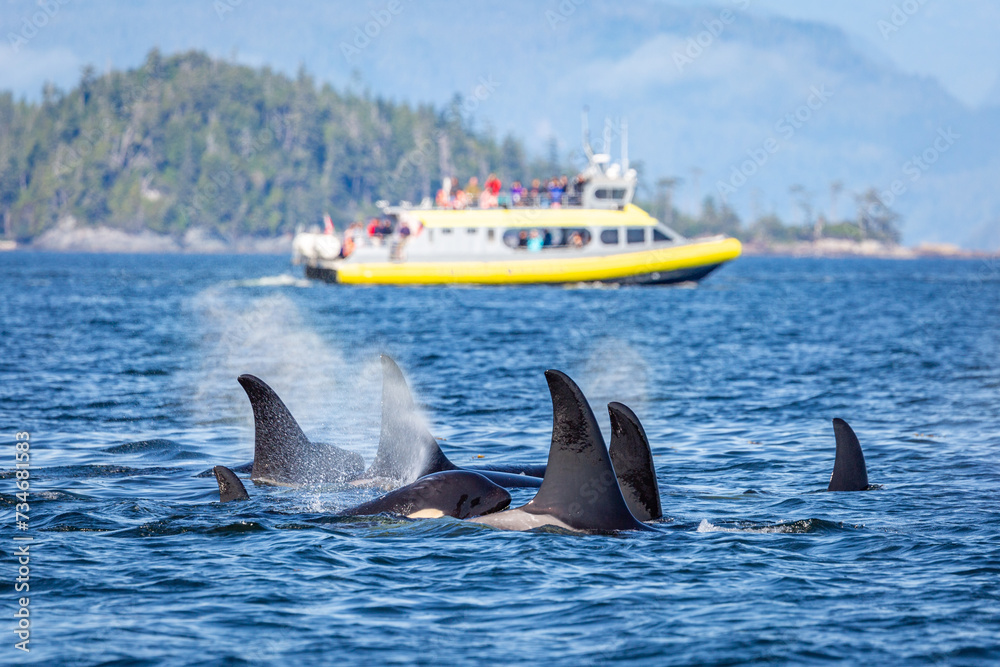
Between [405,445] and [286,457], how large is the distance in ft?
5.04

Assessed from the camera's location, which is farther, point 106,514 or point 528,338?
point 528,338

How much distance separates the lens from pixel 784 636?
7617 millimetres

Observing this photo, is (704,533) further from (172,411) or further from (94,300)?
(94,300)

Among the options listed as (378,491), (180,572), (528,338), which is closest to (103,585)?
(180,572)

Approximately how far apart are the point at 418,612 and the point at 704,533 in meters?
3.04

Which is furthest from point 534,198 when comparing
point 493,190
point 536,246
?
point 536,246

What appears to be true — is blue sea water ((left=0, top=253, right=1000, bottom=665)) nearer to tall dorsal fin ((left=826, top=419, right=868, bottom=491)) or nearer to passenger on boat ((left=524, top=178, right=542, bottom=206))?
tall dorsal fin ((left=826, top=419, right=868, bottom=491))

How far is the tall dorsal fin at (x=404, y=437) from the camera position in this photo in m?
11.2

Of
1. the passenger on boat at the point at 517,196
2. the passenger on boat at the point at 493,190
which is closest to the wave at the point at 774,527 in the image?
the passenger on boat at the point at 493,190

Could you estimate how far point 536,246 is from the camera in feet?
201

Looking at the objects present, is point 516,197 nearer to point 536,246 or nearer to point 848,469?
point 536,246

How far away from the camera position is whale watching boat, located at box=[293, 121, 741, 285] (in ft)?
197

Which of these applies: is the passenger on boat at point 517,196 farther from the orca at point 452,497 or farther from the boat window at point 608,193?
the orca at point 452,497

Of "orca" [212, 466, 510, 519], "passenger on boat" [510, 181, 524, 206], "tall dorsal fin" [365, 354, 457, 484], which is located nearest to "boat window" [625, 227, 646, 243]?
"passenger on boat" [510, 181, 524, 206]
